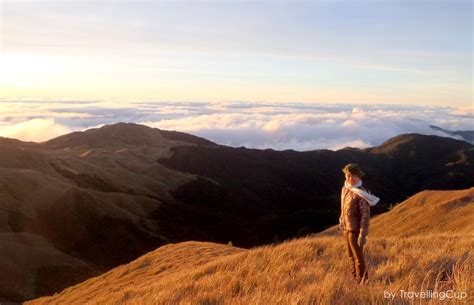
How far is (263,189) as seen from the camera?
128250 millimetres

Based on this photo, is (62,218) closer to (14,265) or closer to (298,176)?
(14,265)

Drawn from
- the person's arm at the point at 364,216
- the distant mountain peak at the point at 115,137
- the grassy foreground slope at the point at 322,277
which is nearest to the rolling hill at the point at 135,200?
the distant mountain peak at the point at 115,137

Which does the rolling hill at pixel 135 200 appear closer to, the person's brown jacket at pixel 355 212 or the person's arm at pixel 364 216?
the person's brown jacket at pixel 355 212

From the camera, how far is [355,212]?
8.48 metres

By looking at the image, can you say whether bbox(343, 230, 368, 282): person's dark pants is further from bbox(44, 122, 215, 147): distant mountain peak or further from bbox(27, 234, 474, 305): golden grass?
bbox(44, 122, 215, 147): distant mountain peak

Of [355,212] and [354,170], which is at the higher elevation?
[354,170]

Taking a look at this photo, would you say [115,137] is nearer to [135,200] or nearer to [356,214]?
[135,200]

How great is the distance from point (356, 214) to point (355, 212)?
0.04 m

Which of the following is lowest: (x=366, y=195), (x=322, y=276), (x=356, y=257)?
(x=322, y=276)

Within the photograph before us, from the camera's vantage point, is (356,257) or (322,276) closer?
(322,276)

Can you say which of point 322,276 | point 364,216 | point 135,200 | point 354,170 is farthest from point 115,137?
point 322,276

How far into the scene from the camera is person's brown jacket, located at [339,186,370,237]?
27.2ft

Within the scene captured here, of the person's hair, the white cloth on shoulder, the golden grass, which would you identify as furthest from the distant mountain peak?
the white cloth on shoulder

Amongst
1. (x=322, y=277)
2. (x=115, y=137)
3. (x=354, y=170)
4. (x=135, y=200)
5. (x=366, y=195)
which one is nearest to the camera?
(x=322, y=277)
